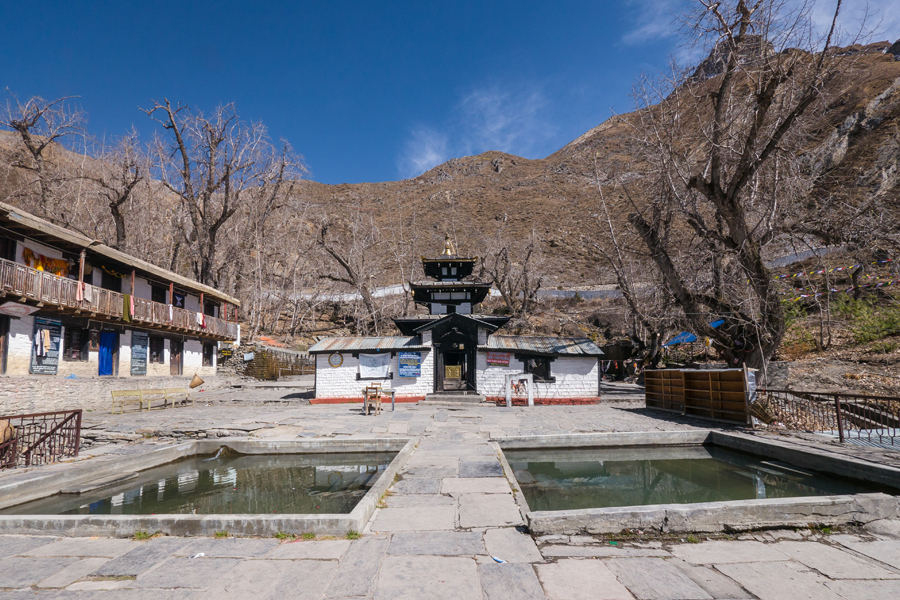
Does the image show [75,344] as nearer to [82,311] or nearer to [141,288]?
[82,311]

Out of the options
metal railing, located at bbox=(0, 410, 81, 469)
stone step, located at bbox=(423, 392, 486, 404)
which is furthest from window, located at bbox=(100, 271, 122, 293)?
stone step, located at bbox=(423, 392, 486, 404)

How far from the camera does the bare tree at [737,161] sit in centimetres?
1166

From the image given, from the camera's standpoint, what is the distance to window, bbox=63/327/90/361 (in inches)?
738

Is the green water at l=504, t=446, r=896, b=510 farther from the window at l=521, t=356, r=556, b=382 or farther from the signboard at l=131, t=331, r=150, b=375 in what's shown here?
the signboard at l=131, t=331, r=150, b=375

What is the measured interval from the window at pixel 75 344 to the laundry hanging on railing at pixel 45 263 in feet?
8.25

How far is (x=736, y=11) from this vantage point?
11789 millimetres

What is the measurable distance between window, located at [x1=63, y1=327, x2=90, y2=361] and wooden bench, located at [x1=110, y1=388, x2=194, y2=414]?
134 inches

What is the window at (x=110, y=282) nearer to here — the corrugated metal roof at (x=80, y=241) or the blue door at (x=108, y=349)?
the corrugated metal roof at (x=80, y=241)

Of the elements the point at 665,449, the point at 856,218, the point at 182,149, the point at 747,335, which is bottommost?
the point at 665,449

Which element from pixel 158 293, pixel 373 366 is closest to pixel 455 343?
pixel 373 366

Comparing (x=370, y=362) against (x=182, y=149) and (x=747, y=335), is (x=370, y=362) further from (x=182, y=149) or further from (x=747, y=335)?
(x=182, y=149)

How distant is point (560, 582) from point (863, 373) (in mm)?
20286

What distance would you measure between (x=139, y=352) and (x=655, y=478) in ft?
80.5

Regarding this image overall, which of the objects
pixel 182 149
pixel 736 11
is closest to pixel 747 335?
pixel 736 11
